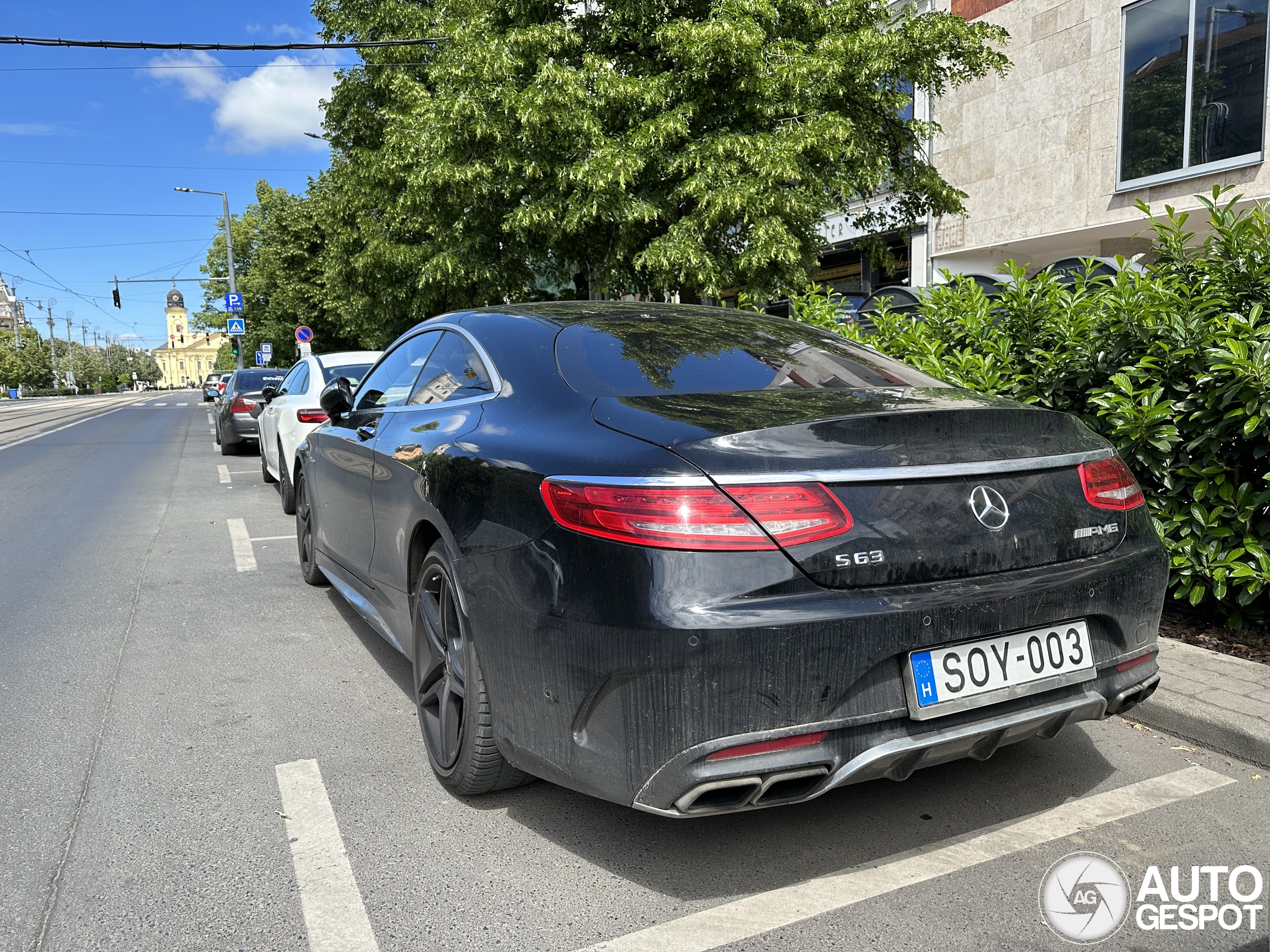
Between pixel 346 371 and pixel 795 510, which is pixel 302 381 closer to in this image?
pixel 346 371

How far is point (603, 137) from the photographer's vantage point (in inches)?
456

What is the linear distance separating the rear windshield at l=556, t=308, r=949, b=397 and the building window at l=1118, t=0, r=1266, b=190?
1424cm

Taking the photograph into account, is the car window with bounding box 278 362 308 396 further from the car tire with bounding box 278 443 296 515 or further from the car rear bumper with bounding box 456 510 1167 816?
the car rear bumper with bounding box 456 510 1167 816

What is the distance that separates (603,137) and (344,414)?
790 cm

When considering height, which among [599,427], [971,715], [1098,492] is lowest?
[971,715]

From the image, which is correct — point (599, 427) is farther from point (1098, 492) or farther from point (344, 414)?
point (344, 414)

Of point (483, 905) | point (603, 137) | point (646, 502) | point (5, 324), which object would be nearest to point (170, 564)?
point (483, 905)

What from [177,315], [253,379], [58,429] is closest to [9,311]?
[177,315]

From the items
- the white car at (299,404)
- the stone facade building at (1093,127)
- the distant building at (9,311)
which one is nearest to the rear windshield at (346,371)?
the white car at (299,404)

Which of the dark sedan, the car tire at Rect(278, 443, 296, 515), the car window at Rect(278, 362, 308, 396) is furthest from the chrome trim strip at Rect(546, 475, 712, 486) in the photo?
the car window at Rect(278, 362, 308, 396)

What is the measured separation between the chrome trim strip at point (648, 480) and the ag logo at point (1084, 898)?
1.37 metres

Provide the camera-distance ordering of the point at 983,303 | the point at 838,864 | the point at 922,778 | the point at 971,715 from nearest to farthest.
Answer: the point at 971,715, the point at 838,864, the point at 922,778, the point at 983,303

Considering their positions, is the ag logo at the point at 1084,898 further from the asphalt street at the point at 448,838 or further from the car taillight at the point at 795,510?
the car taillight at the point at 795,510

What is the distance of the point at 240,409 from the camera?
15.8 m
